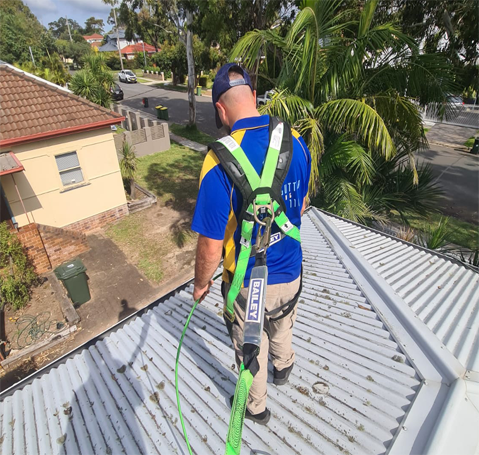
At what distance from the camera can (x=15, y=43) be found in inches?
1694

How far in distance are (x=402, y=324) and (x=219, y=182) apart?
223 cm

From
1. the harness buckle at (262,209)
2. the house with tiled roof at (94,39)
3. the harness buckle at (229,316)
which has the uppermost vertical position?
the house with tiled roof at (94,39)

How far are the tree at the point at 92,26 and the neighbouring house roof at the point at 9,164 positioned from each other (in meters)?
130

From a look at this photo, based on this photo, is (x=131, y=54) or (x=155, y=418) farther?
(x=131, y=54)

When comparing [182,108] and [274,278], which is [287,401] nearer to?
[274,278]

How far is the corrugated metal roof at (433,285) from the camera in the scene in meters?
2.55

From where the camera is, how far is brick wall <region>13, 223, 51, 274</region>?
7.25 metres

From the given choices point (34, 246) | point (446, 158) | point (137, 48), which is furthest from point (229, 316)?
point (137, 48)

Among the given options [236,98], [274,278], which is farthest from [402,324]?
[236,98]

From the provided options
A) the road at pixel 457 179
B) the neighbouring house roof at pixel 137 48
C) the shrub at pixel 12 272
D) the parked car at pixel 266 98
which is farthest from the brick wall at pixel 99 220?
the neighbouring house roof at pixel 137 48

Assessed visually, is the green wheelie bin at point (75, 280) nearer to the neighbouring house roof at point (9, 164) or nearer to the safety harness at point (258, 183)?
the neighbouring house roof at point (9, 164)

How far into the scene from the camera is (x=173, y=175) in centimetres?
1323

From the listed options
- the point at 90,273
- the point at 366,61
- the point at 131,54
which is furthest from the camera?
the point at 131,54

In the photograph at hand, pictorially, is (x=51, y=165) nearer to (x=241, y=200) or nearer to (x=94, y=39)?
Result: (x=241, y=200)
